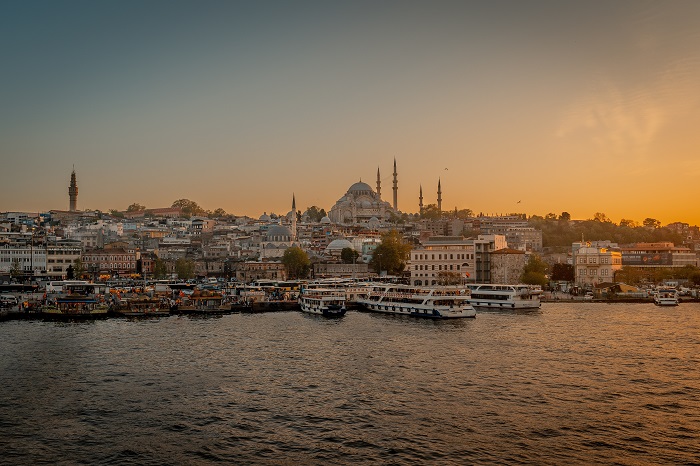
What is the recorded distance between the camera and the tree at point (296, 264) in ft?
220

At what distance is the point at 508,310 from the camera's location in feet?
136

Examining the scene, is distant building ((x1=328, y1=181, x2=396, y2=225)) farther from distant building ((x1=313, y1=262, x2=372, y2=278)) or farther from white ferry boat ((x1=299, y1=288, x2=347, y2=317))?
white ferry boat ((x1=299, y1=288, x2=347, y2=317))

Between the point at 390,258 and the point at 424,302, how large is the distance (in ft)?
95.5

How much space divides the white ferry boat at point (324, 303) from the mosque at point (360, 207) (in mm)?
75027

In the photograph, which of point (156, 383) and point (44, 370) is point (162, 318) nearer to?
point (44, 370)

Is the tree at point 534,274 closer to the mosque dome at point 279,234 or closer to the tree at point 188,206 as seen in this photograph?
the mosque dome at point 279,234

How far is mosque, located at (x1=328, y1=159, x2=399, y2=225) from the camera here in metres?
121

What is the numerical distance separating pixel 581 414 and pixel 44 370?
15.7 metres

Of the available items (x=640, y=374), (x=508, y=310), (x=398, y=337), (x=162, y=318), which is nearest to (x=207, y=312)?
(x=162, y=318)

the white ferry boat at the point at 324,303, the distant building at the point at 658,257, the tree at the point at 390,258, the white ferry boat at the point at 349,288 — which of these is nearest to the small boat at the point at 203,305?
the white ferry boat at the point at 324,303

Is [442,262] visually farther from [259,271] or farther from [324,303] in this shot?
[324,303]

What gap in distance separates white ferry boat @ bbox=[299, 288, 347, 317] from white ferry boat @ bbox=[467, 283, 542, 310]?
8482 mm

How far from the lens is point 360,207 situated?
123562 millimetres

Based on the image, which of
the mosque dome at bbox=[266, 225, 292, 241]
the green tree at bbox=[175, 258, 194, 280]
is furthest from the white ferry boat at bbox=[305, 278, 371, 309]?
the mosque dome at bbox=[266, 225, 292, 241]
